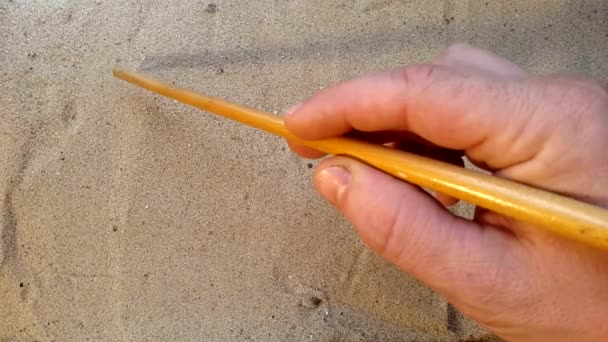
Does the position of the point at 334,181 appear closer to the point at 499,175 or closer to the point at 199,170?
the point at 499,175

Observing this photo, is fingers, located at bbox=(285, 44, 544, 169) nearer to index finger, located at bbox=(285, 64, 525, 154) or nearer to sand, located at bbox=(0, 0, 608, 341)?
index finger, located at bbox=(285, 64, 525, 154)

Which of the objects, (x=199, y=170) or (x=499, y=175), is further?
(x=199, y=170)

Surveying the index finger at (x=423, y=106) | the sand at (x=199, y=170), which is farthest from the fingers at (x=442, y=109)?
the sand at (x=199, y=170)

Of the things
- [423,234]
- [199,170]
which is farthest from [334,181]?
[199,170]

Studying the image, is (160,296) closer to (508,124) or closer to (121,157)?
(121,157)

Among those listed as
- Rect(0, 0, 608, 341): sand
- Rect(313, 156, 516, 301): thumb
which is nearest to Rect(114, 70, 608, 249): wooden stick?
Rect(313, 156, 516, 301): thumb

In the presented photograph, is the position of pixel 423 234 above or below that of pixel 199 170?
above

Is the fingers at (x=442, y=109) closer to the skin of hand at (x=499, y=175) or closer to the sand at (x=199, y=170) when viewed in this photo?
the skin of hand at (x=499, y=175)

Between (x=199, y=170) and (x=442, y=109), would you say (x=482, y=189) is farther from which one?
(x=199, y=170)

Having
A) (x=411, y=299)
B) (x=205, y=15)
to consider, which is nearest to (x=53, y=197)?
(x=205, y=15)
